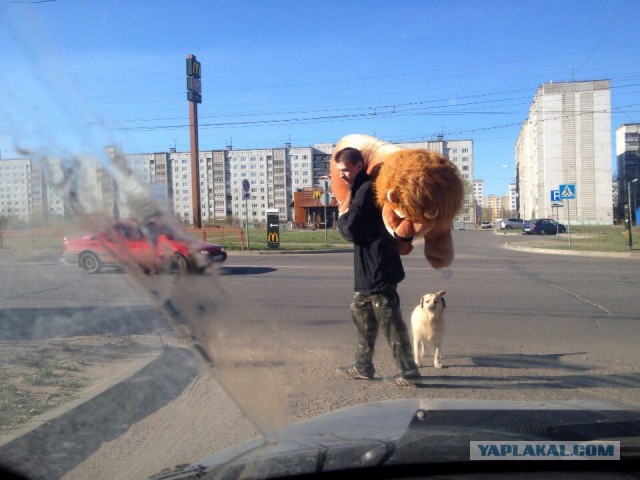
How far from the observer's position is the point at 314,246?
25438 millimetres

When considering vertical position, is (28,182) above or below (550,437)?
above

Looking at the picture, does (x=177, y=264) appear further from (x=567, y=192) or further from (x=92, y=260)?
(x=567, y=192)

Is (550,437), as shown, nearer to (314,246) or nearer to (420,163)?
(420,163)

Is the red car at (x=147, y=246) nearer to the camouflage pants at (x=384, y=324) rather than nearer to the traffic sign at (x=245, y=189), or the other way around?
the camouflage pants at (x=384, y=324)

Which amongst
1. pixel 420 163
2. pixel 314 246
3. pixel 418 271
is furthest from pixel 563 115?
pixel 420 163

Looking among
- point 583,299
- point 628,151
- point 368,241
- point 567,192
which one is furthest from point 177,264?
point 628,151

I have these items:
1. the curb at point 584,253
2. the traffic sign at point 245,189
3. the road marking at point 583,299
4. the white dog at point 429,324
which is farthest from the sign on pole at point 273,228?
the white dog at point 429,324

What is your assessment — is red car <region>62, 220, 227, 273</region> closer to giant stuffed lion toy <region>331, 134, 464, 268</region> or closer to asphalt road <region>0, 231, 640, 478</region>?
asphalt road <region>0, 231, 640, 478</region>

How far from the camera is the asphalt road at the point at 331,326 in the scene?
3066mm

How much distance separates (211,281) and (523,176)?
→ 6683 cm

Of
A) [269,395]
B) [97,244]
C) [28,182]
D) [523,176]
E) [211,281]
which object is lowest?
[269,395]

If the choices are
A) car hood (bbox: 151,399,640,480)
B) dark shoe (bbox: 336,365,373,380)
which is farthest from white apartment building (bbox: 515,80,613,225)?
car hood (bbox: 151,399,640,480)

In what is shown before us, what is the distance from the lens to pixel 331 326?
790cm

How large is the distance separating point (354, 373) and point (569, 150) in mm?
52632
